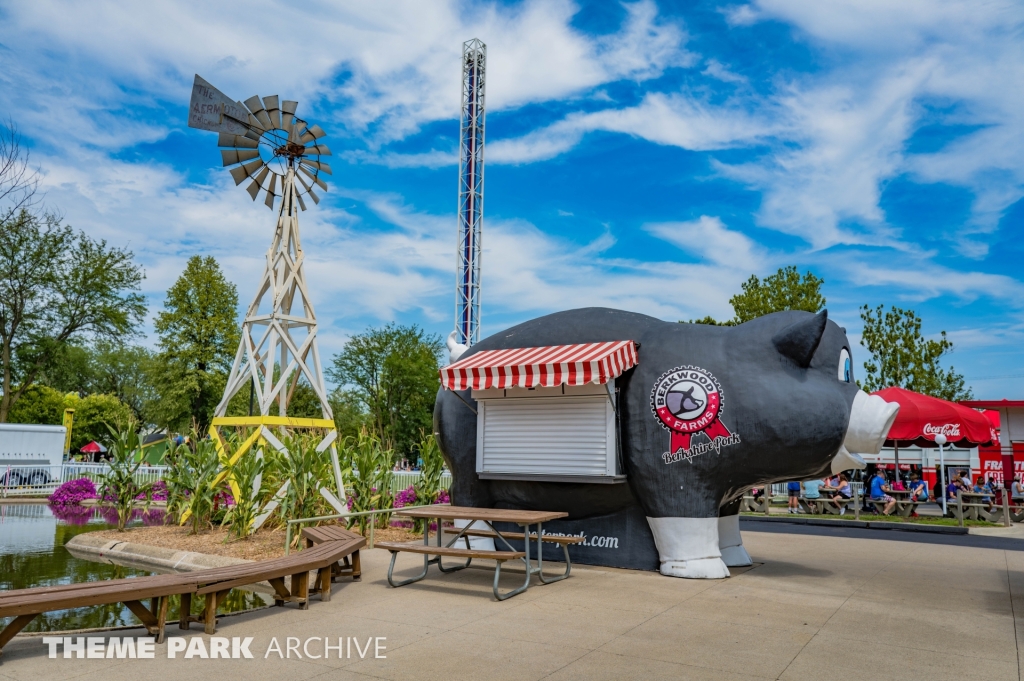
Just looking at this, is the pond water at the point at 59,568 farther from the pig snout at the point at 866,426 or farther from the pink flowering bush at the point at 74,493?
the pig snout at the point at 866,426

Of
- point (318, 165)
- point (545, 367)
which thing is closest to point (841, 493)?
point (545, 367)

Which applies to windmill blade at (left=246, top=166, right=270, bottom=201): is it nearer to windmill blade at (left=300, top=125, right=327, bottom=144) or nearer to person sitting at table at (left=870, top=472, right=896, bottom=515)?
windmill blade at (left=300, top=125, right=327, bottom=144)

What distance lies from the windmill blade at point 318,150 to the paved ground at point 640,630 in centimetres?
744

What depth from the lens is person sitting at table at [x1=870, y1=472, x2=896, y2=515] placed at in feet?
54.2

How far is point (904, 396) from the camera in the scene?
593 inches

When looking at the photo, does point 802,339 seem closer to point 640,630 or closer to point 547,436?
point 547,436

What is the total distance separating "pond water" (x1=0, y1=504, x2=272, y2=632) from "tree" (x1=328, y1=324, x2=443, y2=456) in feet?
73.5

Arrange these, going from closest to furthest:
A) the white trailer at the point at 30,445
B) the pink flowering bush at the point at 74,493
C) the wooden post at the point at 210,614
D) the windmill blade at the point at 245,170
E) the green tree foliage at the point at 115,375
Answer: the wooden post at the point at 210,614 → the windmill blade at the point at 245,170 → the pink flowering bush at the point at 74,493 → the white trailer at the point at 30,445 → the green tree foliage at the point at 115,375

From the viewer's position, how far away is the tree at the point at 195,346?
30188mm

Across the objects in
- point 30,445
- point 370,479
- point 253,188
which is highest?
point 253,188

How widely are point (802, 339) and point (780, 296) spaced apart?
20.2 metres

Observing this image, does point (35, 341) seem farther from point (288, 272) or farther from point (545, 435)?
point (545, 435)

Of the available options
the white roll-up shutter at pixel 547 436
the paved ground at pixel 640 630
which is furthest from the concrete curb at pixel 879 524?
the white roll-up shutter at pixel 547 436

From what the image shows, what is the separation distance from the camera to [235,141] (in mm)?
12047
